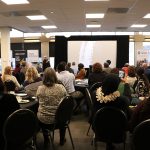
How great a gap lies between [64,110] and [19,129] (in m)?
0.89

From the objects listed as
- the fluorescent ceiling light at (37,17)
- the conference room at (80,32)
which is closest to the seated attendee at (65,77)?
the conference room at (80,32)

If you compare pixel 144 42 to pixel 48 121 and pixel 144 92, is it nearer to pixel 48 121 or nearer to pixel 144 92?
pixel 144 92

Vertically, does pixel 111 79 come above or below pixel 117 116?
above

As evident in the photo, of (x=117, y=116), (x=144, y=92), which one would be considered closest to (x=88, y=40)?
(x=144, y=92)

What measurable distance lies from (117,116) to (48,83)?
3.75 ft

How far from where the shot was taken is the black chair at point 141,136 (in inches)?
87.5

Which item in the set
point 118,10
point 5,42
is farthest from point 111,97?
point 5,42

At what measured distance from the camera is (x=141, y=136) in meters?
2.26

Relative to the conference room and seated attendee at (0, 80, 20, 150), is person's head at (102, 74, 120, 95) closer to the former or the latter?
the conference room

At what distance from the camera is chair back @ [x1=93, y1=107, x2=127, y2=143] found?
2.85 meters

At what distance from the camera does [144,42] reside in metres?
15.6

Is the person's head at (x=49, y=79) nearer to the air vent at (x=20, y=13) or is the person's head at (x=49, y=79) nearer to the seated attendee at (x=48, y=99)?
the seated attendee at (x=48, y=99)

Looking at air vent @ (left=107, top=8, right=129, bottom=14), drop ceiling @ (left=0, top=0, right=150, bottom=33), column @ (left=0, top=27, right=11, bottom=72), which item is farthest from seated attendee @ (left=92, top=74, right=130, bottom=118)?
column @ (left=0, top=27, right=11, bottom=72)

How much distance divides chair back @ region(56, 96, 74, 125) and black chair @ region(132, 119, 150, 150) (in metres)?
1.20
